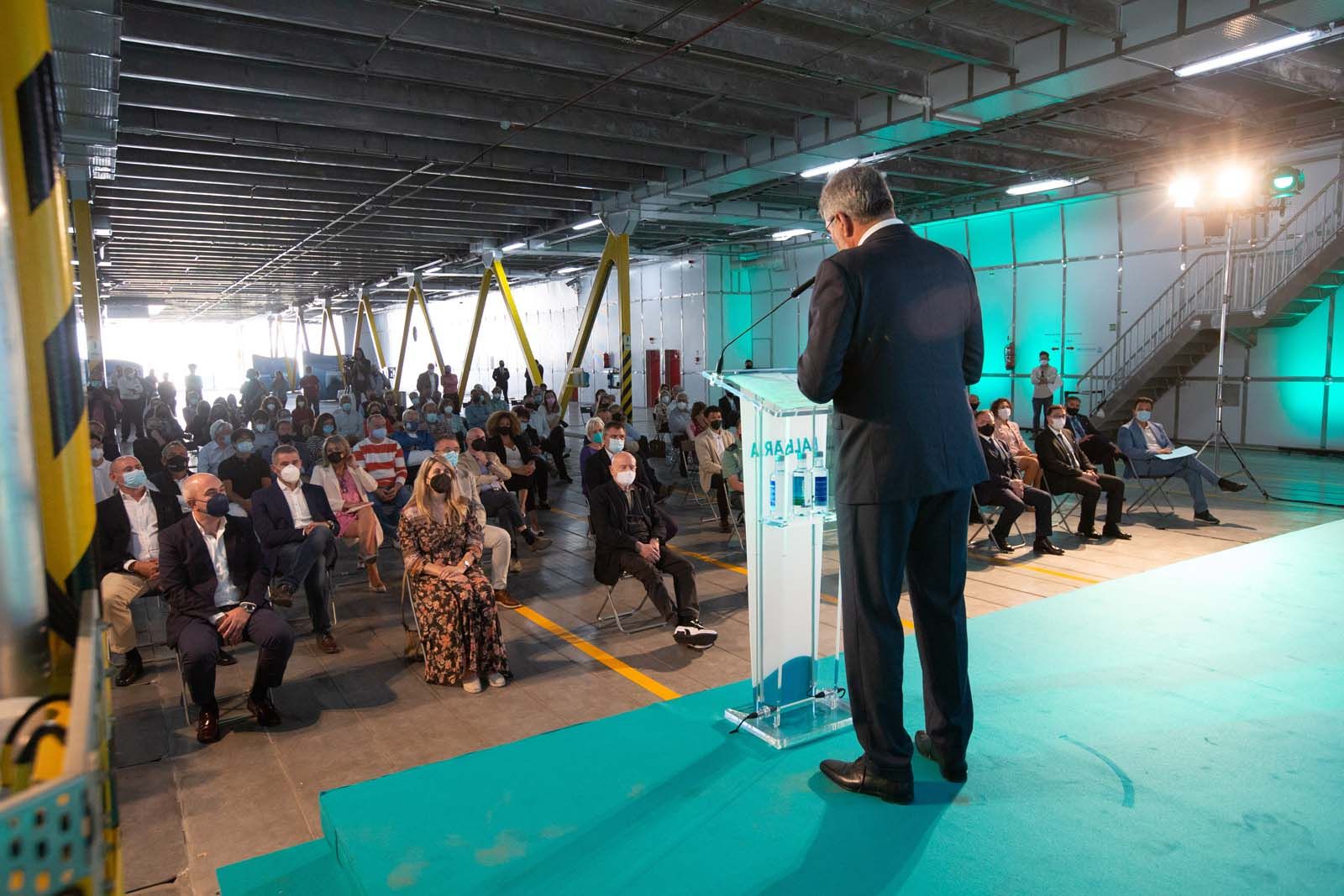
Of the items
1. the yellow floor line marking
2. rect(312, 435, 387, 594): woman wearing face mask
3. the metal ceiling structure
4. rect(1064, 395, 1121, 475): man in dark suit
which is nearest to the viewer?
the yellow floor line marking

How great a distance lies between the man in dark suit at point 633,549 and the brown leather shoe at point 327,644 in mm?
1733

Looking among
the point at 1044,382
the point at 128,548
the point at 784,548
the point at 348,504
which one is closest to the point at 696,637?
the point at 784,548

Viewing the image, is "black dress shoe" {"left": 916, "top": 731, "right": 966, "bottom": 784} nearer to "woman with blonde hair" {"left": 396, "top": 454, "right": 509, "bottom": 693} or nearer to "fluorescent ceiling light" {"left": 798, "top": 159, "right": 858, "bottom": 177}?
"woman with blonde hair" {"left": 396, "top": 454, "right": 509, "bottom": 693}

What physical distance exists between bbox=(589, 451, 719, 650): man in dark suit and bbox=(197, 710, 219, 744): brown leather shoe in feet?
7.63

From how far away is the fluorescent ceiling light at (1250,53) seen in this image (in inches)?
292

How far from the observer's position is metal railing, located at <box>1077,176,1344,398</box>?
1334 centimetres

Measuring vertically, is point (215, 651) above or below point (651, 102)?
below

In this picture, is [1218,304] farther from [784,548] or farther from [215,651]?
[215,651]

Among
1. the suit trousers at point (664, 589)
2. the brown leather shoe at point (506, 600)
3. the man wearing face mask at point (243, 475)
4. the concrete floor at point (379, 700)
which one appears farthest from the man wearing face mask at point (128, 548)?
the suit trousers at point (664, 589)

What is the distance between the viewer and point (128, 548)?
529 cm

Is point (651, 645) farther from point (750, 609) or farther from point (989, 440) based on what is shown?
point (989, 440)

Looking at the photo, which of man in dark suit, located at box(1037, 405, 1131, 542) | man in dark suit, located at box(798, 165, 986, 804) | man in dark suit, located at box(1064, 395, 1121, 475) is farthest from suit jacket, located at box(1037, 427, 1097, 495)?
man in dark suit, located at box(798, 165, 986, 804)

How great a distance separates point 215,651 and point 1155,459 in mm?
8786

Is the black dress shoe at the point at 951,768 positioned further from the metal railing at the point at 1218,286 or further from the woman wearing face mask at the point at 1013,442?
the metal railing at the point at 1218,286
